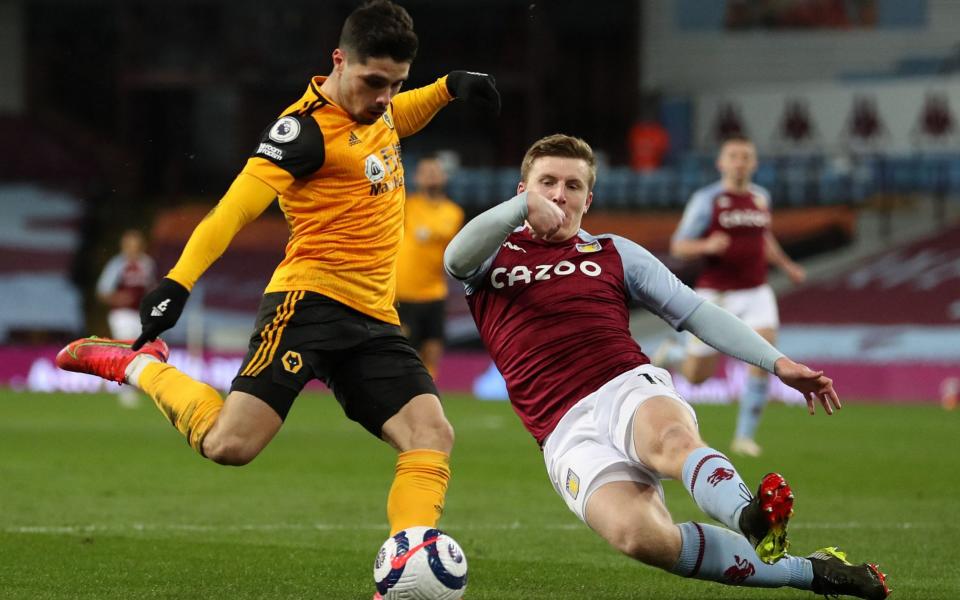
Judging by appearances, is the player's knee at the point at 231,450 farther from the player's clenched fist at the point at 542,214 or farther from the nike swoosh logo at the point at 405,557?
the player's clenched fist at the point at 542,214

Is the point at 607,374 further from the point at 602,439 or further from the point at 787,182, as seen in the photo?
the point at 787,182

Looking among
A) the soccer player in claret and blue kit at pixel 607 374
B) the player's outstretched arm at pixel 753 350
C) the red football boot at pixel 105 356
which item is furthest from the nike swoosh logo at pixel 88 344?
the player's outstretched arm at pixel 753 350

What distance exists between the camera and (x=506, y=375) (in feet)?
17.7

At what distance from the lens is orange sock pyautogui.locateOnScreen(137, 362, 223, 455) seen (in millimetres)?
5441

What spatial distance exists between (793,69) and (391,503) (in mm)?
24665

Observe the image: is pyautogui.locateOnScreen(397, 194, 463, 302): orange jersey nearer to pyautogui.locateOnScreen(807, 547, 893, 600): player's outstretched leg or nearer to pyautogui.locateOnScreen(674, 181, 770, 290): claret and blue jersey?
pyautogui.locateOnScreen(674, 181, 770, 290): claret and blue jersey

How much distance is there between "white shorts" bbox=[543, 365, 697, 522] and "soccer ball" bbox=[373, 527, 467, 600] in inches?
17.5

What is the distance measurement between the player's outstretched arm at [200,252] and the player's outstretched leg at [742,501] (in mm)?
1709

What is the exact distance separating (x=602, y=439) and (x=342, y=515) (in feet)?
10.3

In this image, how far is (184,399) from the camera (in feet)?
18.2

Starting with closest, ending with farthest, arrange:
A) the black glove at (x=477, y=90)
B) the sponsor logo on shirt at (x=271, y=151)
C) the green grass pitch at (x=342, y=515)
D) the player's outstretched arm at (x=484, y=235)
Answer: the player's outstretched arm at (x=484, y=235), the sponsor logo on shirt at (x=271, y=151), the green grass pitch at (x=342, y=515), the black glove at (x=477, y=90)

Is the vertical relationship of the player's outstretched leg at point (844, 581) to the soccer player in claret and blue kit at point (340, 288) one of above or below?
below

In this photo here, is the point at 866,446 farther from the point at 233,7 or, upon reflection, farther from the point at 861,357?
the point at 233,7

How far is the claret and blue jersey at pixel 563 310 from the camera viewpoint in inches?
204
